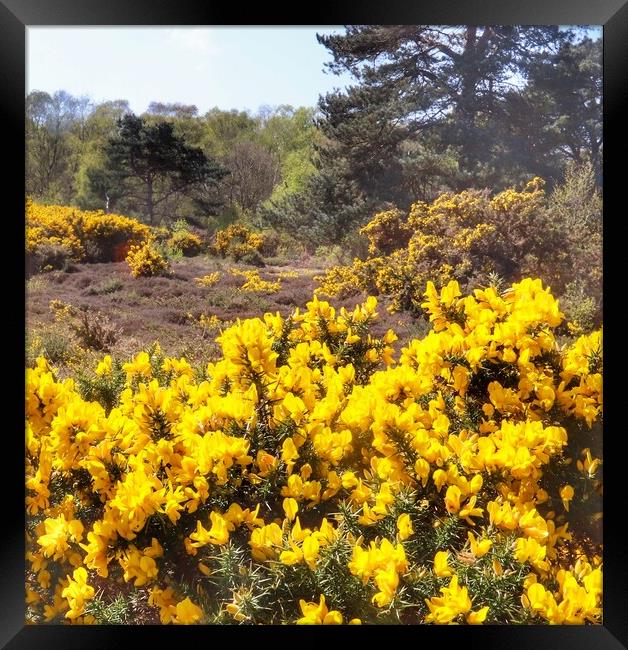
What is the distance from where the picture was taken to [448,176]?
7.97ft

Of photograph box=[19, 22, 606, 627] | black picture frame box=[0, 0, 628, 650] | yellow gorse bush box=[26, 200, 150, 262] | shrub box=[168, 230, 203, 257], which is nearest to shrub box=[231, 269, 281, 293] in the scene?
photograph box=[19, 22, 606, 627]

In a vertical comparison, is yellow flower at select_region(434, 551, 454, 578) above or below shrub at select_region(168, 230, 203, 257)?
→ below

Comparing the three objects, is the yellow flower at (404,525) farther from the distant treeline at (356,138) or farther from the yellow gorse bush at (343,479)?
the distant treeline at (356,138)

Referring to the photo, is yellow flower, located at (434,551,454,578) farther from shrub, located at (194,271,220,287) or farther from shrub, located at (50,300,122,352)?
shrub, located at (50,300,122,352)

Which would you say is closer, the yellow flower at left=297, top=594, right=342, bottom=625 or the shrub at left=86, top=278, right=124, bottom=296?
the yellow flower at left=297, top=594, right=342, bottom=625

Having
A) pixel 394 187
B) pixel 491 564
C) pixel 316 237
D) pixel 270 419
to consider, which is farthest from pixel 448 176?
pixel 491 564

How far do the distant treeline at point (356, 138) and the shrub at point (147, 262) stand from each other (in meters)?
0.12

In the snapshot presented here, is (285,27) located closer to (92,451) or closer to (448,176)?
(448,176)

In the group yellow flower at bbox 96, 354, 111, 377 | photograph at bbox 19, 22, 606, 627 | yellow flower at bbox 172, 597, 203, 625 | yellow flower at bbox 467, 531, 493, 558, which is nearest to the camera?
yellow flower at bbox 467, 531, 493, 558

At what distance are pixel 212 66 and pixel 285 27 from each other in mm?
298

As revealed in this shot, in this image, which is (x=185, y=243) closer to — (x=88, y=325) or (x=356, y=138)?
(x=88, y=325)

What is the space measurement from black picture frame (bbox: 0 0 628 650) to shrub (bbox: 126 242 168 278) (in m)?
0.40

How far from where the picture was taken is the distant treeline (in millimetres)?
2416

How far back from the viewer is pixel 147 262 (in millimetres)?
2492
